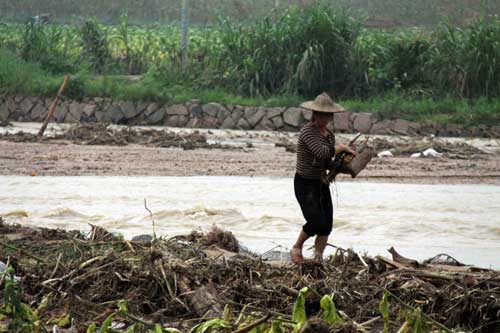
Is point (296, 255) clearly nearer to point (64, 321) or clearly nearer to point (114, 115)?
point (64, 321)

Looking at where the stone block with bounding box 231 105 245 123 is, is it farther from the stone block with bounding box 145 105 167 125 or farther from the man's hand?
the man's hand

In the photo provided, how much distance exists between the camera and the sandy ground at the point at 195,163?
11.6 m

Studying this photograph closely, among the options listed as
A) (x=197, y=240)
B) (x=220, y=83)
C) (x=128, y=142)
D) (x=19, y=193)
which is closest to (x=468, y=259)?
(x=197, y=240)

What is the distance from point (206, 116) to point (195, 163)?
605cm

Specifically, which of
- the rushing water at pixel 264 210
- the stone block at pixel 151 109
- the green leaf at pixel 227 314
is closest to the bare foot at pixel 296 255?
the rushing water at pixel 264 210

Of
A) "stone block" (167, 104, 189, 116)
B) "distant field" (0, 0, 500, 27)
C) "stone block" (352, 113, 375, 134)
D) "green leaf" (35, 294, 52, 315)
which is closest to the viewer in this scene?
"green leaf" (35, 294, 52, 315)

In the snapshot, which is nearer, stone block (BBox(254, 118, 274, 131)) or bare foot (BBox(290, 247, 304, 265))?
bare foot (BBox(290, 247, 304, 265))

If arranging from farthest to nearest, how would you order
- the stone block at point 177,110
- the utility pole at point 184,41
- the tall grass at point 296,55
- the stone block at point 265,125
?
the utility pole at point 184,41 → the tall grass at point 296,55 → the stone block at point 177,110 → the stone block at point 265,125

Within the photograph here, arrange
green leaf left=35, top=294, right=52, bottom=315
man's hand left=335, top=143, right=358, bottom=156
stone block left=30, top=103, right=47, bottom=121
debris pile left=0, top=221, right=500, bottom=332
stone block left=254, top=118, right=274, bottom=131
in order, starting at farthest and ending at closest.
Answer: stone block left=30, top=103, right=47, bottom=121 < stone block left=254, top=118, right=274, bottom=131 < man's hand left=335, top=143, right=358, bottom=156 < green leaf left=35, top=294, right=52, bottom=315 < debris pile left=0, top=221, right=500, bottom=332

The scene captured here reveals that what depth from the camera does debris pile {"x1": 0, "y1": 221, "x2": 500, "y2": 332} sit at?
14.9 feet

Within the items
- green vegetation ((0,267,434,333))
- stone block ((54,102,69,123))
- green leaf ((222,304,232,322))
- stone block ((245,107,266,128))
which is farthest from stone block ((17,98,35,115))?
green leaf ((222,304,232,322))

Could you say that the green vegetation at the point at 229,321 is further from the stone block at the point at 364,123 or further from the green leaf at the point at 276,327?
the stone block at the point at 364,123

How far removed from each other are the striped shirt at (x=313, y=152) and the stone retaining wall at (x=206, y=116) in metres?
11.3

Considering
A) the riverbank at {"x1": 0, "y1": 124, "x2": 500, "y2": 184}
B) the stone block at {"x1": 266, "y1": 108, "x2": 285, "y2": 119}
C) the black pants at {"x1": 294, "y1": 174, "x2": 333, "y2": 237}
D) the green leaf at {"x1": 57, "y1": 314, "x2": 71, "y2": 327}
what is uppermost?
the black pants at {"x1": 294, "y1": 174, "x2": 333, "y2": 237}
